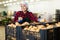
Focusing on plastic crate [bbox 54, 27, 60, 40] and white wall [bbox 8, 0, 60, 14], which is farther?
white wall [bbox 8, 0, 60, 14]

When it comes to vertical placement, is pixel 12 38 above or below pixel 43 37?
below

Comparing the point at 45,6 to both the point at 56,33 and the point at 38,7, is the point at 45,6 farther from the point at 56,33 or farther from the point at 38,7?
the point at 56,33

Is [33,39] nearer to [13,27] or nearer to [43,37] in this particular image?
[43,37]

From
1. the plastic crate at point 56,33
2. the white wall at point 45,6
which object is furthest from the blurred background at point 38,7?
the plastic crate at point 56,33

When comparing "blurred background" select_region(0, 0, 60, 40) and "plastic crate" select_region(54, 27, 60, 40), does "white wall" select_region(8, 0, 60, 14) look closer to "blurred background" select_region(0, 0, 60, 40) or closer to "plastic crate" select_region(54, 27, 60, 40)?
"blurred background" select_region(0, 0, 60, 40)

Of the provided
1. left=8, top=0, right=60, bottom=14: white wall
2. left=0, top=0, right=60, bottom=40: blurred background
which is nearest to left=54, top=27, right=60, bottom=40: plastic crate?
left=0, top=0, right=60, bottom=40: blurred background

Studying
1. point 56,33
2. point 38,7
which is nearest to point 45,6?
point 38,7

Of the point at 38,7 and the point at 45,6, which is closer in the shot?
the point at 45,6

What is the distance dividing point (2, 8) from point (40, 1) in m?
2.52

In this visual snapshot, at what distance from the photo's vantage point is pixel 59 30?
6.77 feet

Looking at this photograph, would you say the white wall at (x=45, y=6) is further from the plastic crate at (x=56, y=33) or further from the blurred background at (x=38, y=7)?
the plastic crate at (x=56, y=33)

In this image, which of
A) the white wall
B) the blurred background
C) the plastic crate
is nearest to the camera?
the plastic crate

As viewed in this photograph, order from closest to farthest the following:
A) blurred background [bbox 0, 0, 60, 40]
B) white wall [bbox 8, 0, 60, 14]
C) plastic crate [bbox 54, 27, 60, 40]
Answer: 1. plastic crate [bbox 54, 27, 60, 40]
2. blurred background [bbox 0, 0, 60, 40]
3. white wall [bbox 8, 0, 60, 14]

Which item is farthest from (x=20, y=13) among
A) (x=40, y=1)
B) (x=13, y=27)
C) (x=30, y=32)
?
(x=40, y=1)
